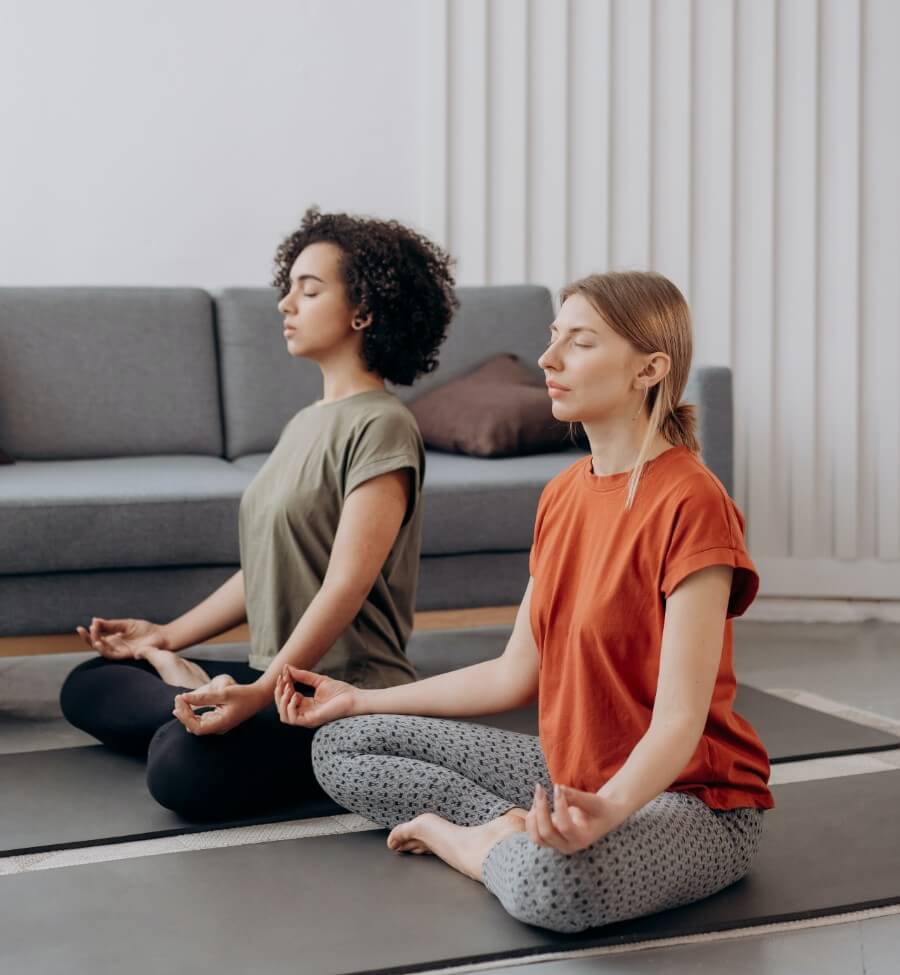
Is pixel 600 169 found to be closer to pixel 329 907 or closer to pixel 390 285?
pixel 390 285

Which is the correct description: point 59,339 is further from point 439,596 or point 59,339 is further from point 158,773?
point 158,773

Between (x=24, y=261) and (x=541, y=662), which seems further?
(x=24, y=261)

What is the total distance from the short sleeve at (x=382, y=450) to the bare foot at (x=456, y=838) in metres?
0.50

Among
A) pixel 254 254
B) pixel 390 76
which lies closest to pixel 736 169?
pixel 390 76

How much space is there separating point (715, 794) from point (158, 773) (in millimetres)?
756

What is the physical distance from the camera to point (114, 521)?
2410mm

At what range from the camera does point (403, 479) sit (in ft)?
6.23

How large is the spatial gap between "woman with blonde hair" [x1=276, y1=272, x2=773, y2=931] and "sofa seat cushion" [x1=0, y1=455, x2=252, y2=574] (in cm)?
90

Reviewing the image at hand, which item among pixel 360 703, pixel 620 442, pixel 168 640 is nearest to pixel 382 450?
pixel 360 703

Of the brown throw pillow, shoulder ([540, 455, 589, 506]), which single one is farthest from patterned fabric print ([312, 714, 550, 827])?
the brown throw pillow

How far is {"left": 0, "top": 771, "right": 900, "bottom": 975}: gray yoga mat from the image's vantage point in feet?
4.40

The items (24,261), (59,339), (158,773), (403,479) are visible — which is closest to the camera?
(158,773)

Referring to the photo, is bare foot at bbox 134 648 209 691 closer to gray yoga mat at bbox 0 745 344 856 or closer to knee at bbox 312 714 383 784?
gray yoga mat at bbox 0 745 344 856

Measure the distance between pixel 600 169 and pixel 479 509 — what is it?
1.41 meters
